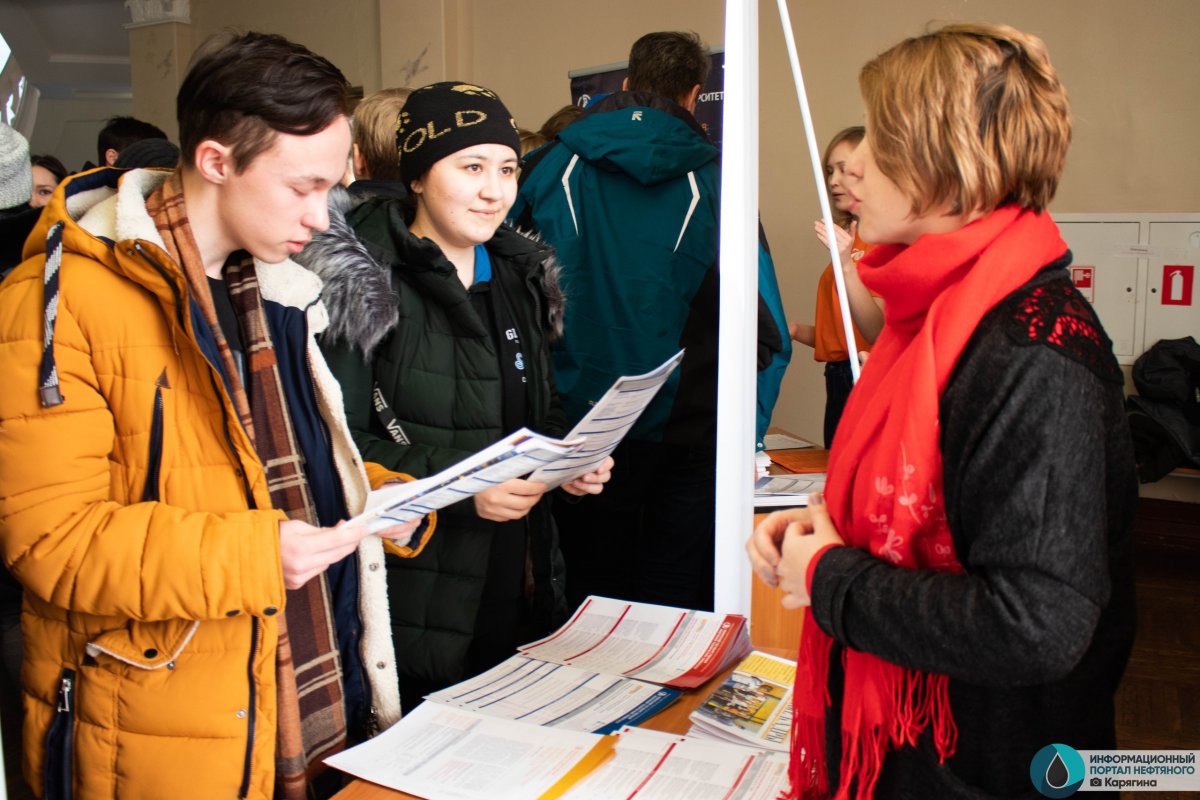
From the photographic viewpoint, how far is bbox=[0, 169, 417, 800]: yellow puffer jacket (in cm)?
96

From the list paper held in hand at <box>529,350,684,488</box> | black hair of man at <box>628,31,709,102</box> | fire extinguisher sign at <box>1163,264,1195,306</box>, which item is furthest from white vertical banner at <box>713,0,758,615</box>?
fire extinguisher sign at <box>1163,264,1195,306</box>

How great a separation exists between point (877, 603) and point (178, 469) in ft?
2.34

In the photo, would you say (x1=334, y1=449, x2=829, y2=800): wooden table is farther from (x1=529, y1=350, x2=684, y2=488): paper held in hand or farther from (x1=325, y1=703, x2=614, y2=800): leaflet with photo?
(x1=529, y1=350, x2=684, y2=488): paper held in hand

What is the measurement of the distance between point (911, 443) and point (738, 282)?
0.45 meters

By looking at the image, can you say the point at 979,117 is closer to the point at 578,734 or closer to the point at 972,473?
the point at 972,473

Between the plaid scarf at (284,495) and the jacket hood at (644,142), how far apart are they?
109 cm

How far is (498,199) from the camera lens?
158cm

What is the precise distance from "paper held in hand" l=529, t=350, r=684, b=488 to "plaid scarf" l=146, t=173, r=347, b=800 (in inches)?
11.8

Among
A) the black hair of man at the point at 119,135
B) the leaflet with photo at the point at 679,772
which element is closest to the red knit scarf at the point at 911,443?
the leaflet with photo at the point at 679,772

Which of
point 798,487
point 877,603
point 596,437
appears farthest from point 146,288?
point 798,487

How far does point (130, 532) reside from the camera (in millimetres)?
961

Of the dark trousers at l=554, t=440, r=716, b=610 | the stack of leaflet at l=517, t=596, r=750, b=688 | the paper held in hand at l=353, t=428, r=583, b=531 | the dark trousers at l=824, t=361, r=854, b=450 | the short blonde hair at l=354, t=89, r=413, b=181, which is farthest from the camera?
the dark trousers at l=824, t=361, r=854, b=450

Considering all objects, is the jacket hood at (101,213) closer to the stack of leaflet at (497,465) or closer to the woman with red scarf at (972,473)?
the stack of leaflet at (497,465)

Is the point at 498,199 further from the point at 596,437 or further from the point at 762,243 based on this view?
the point at 762,243
